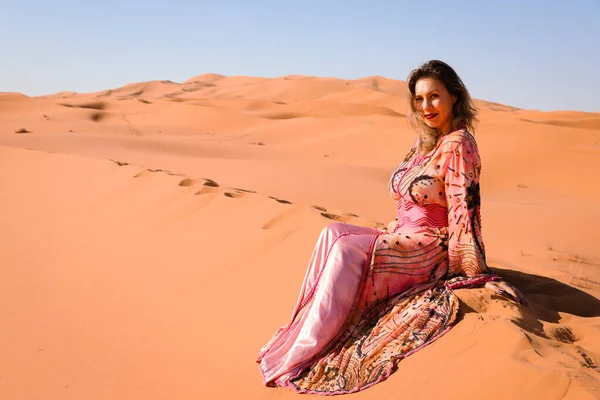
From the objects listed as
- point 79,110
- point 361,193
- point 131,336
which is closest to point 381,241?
point 131,336

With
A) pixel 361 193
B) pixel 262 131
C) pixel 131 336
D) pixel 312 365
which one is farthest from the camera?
pixel 262 131

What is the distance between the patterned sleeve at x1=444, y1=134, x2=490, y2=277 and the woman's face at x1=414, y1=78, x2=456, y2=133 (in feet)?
0.88

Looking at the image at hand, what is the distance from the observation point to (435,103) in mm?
3258

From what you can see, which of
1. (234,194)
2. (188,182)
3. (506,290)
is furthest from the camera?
(188,182)

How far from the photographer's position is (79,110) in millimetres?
34219

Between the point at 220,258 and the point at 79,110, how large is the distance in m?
32.5

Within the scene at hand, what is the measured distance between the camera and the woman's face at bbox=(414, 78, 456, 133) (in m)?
3.26

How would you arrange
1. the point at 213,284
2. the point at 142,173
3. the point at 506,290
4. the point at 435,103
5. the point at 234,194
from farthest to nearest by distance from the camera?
the point at 142,173
the point at 234,194
the point at 213,284
the point at 435,103
the point at 506,290

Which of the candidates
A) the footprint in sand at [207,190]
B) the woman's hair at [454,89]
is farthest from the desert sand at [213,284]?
the woman's hair at [454,89]

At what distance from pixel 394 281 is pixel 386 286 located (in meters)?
0.05

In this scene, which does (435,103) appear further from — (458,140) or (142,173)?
(142,173)

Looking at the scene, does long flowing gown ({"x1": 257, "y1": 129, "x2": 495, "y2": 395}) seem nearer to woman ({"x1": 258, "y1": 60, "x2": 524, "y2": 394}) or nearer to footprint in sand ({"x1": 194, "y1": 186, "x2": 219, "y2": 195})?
woman ({"x1": 258, "y1": 60, "x2": 524, "y2": 394})

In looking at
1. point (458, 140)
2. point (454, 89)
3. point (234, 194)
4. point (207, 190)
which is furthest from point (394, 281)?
point (207, 190)

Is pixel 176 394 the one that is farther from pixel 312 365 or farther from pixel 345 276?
pixel 345 276
